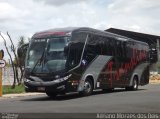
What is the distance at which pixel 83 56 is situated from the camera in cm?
2409

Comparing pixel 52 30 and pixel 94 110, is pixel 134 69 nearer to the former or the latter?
pixel 52 30

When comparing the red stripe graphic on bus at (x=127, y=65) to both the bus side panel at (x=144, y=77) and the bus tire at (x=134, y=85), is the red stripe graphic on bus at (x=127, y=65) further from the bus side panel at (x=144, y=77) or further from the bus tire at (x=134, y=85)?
the bus tire at (x=134, y=85)

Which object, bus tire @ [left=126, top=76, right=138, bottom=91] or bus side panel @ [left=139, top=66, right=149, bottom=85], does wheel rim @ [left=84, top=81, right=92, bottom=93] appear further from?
bus side panel @ [left=139, top=66, right=149, bottom=85]

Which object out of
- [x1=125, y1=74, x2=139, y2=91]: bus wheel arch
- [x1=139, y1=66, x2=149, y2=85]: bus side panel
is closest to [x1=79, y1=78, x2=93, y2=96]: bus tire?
[x1=125, y1=74, x2=139, y2=91]: bus wheel arch

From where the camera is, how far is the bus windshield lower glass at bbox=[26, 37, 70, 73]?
74.6 ft

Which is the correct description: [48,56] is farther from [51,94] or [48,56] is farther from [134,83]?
[134,83]

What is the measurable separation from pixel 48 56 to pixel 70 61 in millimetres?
1083

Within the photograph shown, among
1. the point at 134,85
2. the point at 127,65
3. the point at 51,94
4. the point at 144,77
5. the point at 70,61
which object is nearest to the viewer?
the point at 70,61

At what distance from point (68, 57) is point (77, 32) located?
1.75m

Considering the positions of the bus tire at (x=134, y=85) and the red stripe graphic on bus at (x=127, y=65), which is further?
the bus tire at (x=134, y=85)

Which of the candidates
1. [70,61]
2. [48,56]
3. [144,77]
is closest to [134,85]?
[144,77]

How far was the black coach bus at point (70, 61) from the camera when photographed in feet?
74.5

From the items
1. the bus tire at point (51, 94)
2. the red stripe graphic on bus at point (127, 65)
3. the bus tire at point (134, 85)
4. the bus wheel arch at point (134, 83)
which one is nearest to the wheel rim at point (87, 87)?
the bus tire at point (51, 94)

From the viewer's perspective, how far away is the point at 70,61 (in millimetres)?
22953
